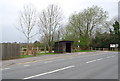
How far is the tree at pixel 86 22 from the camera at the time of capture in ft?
188

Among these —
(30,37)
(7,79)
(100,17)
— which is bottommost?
(7,79)

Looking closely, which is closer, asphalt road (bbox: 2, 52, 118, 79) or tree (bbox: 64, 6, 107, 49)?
asphalt road (bbox: 2, 52, 118, 79)

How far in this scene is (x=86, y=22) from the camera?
57.9m

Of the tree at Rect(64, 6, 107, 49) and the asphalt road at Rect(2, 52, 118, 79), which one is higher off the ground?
the tree at Rect(64, 6, 107, 49)

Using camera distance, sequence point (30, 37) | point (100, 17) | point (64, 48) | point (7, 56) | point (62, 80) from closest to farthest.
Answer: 1. point (62, 80)
2. point (7, 56)
3. point (30, 37)
4. point (64, 48)
5. point (100, 17)

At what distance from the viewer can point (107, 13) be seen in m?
59.2

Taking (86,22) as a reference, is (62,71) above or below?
below

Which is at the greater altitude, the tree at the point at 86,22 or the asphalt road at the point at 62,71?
the tree at the point at 86,22

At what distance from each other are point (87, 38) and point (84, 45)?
9.29ft

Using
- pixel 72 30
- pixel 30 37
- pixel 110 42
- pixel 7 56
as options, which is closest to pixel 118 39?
pixel 110 42

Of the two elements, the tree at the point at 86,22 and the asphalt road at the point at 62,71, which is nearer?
the asphalt road at the point at 62,71

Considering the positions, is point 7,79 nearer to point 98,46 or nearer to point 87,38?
point 87,38

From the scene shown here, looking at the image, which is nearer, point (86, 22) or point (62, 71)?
point (62, 71)

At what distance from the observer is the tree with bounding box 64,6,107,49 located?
188 feet
